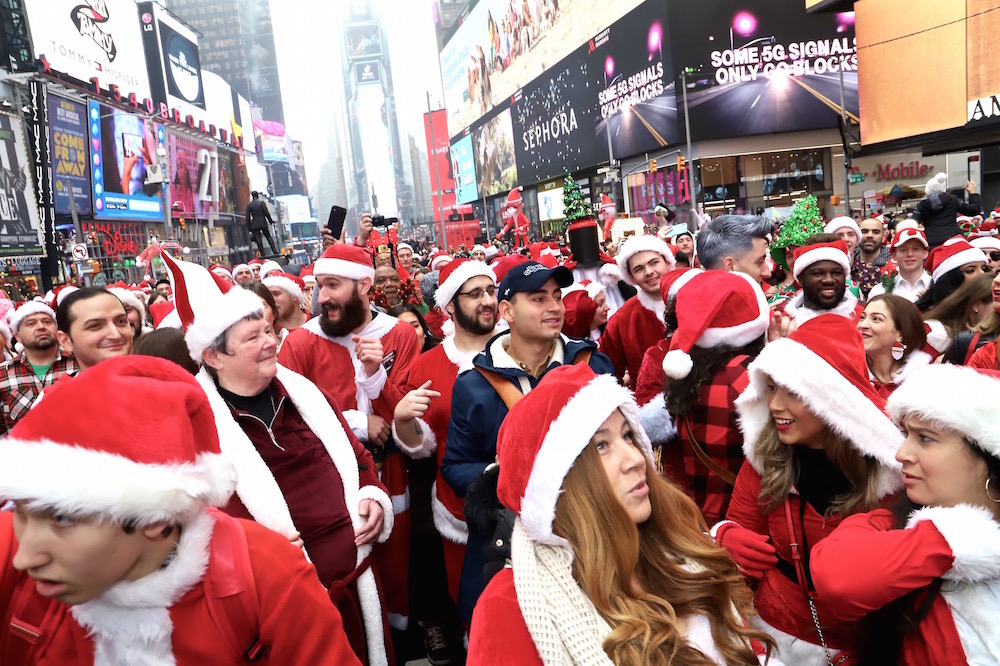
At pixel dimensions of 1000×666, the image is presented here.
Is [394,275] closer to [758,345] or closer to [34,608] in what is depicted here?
[758,345]

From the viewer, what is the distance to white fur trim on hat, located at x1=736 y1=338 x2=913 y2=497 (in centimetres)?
222

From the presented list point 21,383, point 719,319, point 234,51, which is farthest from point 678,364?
point 234,51

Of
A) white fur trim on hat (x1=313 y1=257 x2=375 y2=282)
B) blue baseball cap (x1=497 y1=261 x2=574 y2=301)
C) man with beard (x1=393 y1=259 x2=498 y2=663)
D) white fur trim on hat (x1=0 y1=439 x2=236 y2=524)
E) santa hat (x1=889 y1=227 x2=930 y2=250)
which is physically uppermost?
white fur trim on hat (x1=313 y1=257 x2=375 y2=282)

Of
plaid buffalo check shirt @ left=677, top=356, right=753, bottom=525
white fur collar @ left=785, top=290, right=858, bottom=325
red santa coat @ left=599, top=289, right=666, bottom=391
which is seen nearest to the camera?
plaid buffalo check shirt @ left=677, top=356, right=753, bottom=525

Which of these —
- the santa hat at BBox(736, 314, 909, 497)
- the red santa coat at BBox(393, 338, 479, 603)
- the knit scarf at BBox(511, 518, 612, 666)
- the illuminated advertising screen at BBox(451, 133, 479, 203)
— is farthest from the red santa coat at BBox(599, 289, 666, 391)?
the illuminated advertising screen at BBox(451, 133, 479, 203)

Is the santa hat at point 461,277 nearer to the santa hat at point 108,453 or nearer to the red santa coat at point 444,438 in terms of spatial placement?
the red santa coat at point 444,438

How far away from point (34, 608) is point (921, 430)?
2.26 metres

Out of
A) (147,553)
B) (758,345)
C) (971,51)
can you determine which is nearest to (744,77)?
(971,51)

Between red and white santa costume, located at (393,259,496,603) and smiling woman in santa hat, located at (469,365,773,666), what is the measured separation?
4.89 ft

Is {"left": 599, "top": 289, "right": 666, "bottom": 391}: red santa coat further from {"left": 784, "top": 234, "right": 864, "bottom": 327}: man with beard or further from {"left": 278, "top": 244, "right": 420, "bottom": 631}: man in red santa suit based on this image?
{"left": 278, "top": 244, "right": 420, "bottom": 631}: man in red santa suit

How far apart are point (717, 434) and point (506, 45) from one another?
58.4 meters

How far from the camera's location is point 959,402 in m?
1.76

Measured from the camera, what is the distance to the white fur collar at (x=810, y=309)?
4551 mm

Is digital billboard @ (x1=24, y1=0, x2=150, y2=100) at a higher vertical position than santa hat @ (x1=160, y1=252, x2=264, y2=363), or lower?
higher
